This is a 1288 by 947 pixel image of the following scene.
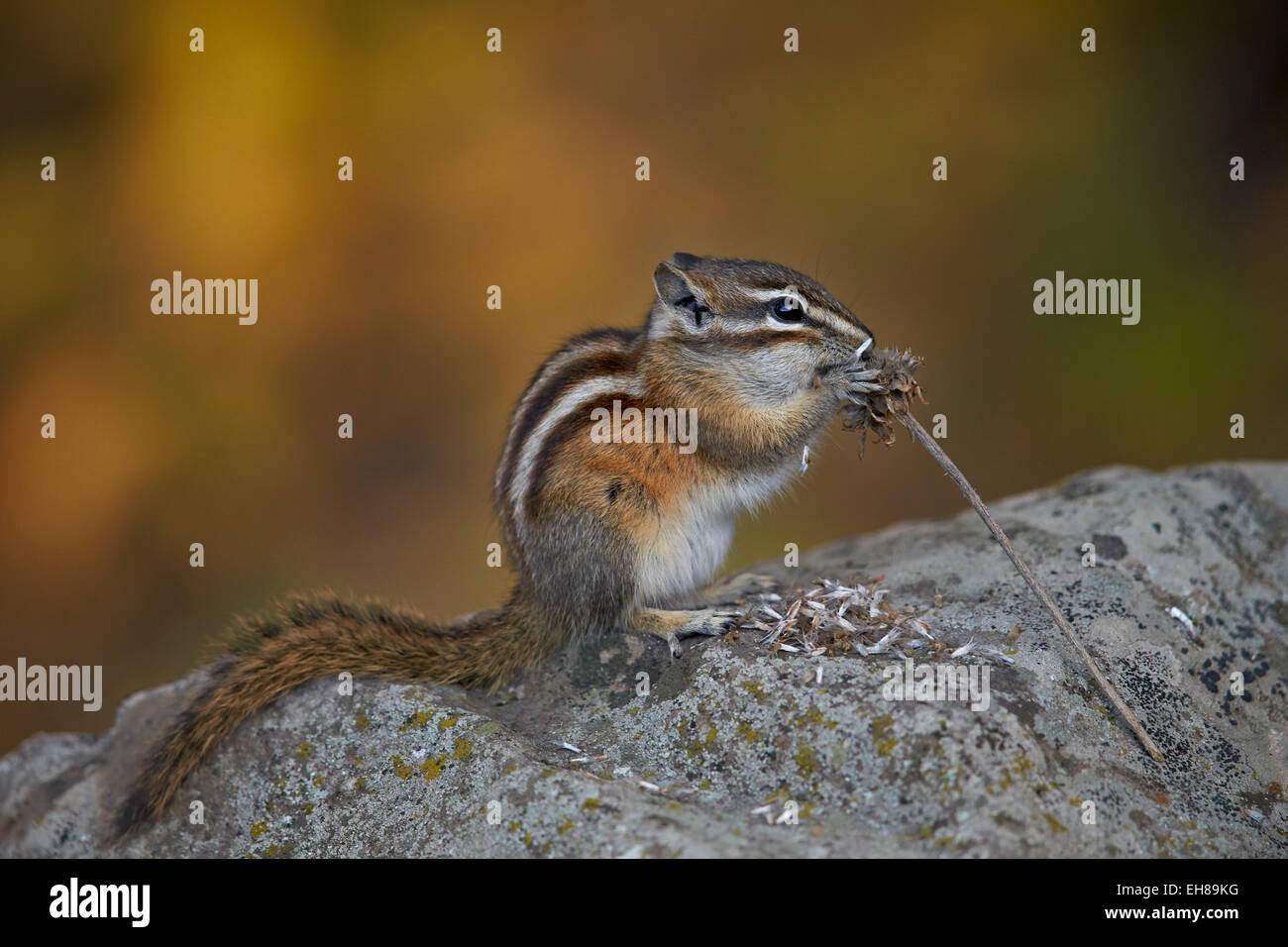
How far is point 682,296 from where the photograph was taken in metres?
4.79

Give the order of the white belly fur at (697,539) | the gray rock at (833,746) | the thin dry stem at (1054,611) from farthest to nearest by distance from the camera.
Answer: the white belly fur at (697,539)
the thin dry stem at (1054,611)
the gray rock at (833,746)

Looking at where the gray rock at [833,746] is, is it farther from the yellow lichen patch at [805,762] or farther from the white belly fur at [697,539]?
the white belly fur at [697,539]

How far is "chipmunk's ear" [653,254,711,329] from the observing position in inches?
187

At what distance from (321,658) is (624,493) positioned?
1364 millimetres

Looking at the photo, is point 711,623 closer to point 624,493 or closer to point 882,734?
point 624,493

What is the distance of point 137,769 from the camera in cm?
463

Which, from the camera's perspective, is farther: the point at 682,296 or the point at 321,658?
the point at 682,296

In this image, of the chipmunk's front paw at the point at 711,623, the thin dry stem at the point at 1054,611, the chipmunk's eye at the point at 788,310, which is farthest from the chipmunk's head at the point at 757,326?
the chipmunk's front paw at the point at 711,623

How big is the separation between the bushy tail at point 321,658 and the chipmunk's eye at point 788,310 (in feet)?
5.36

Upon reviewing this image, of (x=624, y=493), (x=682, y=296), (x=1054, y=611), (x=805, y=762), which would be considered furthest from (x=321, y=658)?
(x=1054, y=611)

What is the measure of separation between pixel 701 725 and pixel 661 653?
71 centimetres

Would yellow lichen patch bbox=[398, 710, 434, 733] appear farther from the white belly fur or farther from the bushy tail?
the white belly fur

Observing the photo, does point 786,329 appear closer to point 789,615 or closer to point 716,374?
point 716,374

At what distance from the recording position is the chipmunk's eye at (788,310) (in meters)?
4.60
